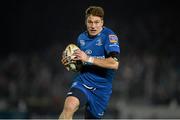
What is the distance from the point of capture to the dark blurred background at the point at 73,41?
36.9ft

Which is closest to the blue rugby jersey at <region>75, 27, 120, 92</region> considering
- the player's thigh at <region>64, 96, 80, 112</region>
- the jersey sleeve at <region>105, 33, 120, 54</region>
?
the jersey sleeve at <region>105, 33, 120, 54</region>

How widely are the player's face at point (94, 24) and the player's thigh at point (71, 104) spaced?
0.83 meters

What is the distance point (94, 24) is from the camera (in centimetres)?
568

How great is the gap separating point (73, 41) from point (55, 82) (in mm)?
1080

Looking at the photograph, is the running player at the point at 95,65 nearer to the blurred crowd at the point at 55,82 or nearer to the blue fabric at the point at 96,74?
the blue fabric at the point at 96,74

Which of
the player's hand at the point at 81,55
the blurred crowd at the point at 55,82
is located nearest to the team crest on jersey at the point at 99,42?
the player's hand at the point at 81,55

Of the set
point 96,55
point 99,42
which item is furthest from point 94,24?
point 96,55

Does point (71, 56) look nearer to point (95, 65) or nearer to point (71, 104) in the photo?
point (95, 65)

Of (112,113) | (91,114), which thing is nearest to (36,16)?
(112,113)

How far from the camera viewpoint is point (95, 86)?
19.0 feet

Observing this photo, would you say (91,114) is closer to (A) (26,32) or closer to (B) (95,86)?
(B) (95,86)

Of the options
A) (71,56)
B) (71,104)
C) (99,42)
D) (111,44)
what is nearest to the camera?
(71,104)

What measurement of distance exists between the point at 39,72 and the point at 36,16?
139 cm

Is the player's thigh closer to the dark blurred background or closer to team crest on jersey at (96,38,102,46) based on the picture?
team crest on jersey at (96,38,102,46)
